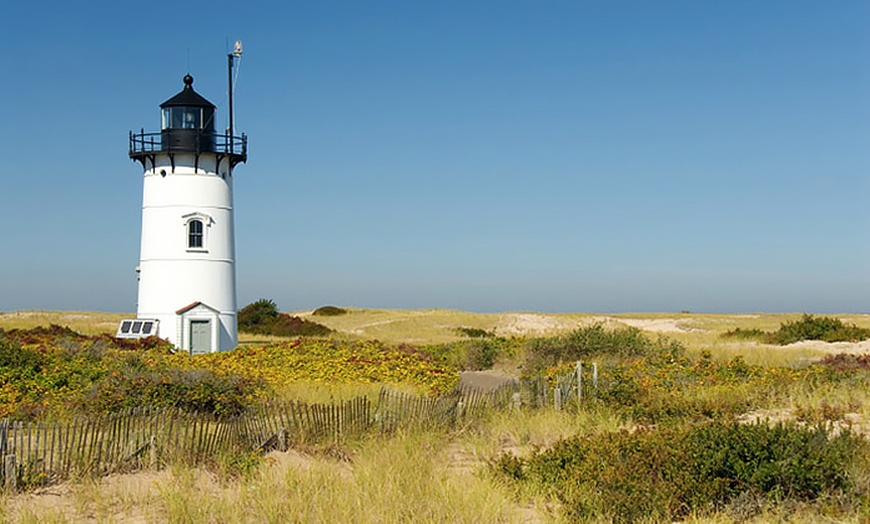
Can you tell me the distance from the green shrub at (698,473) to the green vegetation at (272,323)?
134 ft

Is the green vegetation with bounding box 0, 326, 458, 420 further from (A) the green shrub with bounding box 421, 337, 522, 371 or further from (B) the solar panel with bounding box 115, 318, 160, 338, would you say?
(A) the green shrub with bounding box 421, 337, 522, 371

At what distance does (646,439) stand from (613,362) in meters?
15.0

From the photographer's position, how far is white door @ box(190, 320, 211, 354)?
105 ft

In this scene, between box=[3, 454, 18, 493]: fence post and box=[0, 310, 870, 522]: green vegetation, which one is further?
box=[3, 454, 18, 493]: fence post

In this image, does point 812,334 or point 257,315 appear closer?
point 812,334

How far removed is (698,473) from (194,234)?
1007 inches

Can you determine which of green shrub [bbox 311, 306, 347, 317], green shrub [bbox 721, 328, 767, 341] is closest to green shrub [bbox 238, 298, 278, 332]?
green shrub [bbox 311, 306, 347, 317]

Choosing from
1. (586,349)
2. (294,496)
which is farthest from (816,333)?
(294,496)

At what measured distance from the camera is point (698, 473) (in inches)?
383

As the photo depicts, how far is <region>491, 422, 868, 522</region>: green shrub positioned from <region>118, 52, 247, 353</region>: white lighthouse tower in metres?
23.2

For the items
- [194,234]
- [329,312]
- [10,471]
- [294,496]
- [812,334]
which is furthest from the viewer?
[329,312]

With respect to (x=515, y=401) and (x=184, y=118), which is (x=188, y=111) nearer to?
(x=184, y=118)

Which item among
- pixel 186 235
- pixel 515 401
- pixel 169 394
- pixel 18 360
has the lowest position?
pixel 515 401

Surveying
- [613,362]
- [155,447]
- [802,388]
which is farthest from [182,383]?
[613,362]
